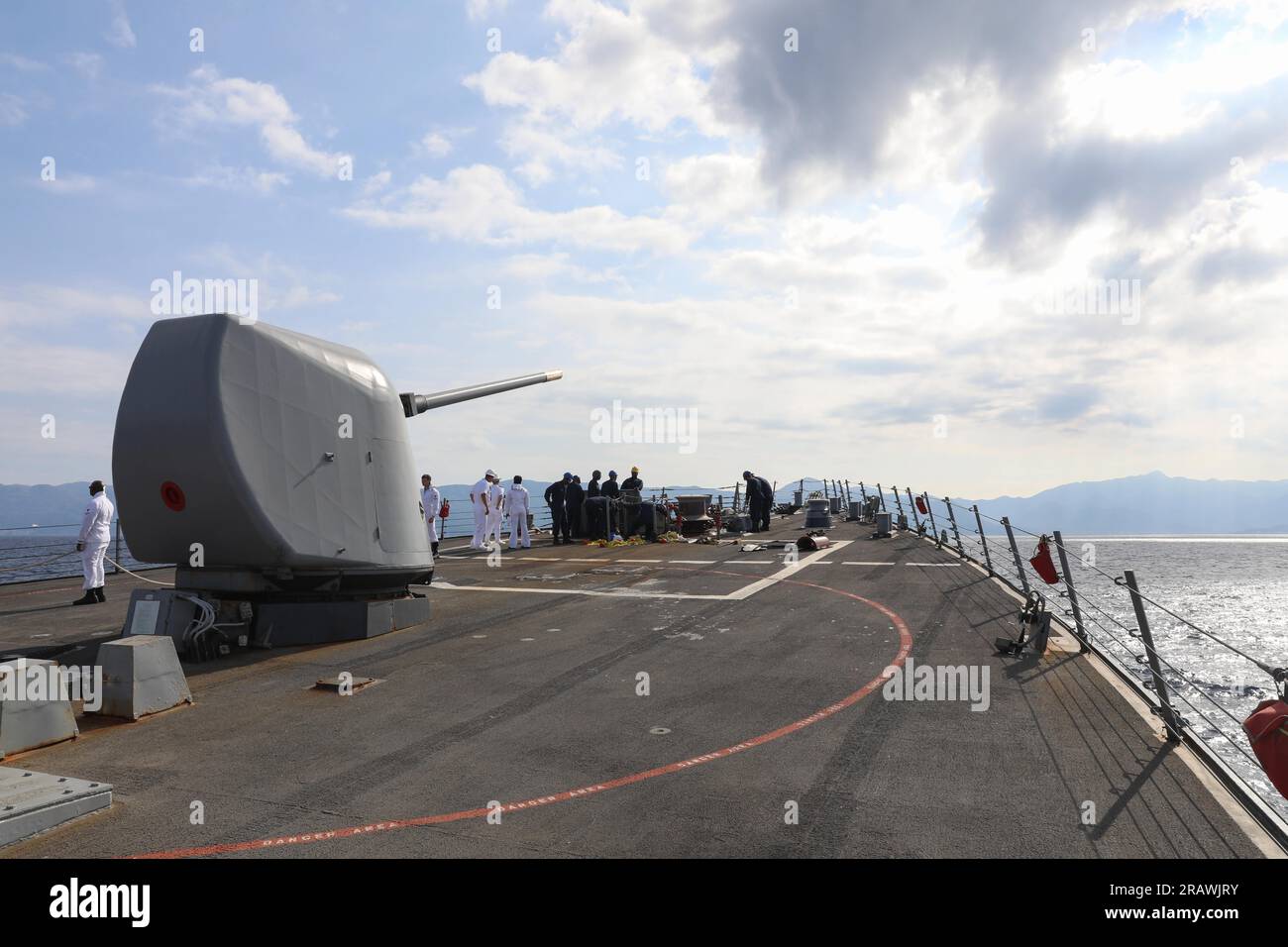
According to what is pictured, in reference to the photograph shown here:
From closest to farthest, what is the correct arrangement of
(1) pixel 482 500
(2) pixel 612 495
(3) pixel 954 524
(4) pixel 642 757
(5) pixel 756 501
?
(4) pixel 642 757 < (3) pixel 954 524 < (1) pixel 482 500 < (2) pixel 612 495 < (5) pixel 756 501

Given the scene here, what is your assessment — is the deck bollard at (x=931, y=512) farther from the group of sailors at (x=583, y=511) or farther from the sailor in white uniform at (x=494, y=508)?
the sailor in white uniform at (x=494, y=508)

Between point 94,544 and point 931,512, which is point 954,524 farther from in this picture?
point 94,544

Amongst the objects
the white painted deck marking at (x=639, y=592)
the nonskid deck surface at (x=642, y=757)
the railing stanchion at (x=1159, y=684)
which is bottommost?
the nonskid deck surface at (x=642, y=757)

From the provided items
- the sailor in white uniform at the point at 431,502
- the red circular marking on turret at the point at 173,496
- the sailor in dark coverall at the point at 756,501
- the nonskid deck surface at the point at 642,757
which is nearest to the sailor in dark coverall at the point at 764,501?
the sailor in dark coverall at the point at 756,501

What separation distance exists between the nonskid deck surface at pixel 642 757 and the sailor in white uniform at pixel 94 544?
6.69 metres

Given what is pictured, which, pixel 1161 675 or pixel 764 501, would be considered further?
pixel 764 501

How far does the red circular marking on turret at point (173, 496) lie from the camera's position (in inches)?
320

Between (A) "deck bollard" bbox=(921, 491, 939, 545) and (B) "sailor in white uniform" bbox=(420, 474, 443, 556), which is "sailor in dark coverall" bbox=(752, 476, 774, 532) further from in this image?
(B) "sailor in white uniform" bbox=(420, 474, 443, 556)

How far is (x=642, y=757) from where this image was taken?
212 inches

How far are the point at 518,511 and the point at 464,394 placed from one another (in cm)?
1094

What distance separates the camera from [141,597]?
27.9 ft

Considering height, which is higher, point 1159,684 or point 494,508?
point 494,508

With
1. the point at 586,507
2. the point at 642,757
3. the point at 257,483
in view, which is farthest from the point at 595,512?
the point at 642,757
